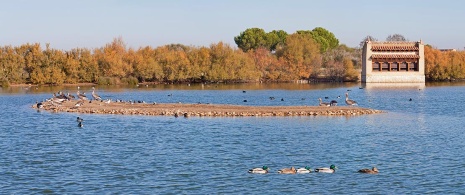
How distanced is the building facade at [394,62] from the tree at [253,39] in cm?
4711

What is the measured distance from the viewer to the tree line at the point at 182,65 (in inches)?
4464

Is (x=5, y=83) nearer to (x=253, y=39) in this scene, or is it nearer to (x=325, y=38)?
(x=253, y=39)

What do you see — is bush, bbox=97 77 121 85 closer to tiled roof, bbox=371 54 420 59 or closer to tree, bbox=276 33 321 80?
tree, bbox=276 33 321 80

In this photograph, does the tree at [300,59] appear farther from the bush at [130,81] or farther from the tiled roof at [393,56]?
the bush at [130,81]

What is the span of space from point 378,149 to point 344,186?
888 cm

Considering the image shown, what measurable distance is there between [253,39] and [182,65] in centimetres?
5016

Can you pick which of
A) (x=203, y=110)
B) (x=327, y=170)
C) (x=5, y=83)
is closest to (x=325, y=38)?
(x=5, y=83)

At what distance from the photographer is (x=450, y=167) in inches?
1102

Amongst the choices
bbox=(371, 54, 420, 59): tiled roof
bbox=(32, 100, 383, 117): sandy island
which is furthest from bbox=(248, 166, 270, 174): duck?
bbox=(371, 54, 420, 59): tiled roof

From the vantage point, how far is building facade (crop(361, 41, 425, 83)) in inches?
4823

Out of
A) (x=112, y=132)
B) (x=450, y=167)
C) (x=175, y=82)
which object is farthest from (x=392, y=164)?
(x=175, y=82)

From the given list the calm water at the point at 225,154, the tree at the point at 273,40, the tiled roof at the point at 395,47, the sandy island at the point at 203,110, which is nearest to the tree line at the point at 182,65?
the tiled roof at the point at 395,47

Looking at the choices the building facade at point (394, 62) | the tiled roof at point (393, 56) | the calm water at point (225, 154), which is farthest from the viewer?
the tiled roof at point (393, 56)

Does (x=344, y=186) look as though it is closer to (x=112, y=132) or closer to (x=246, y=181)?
(x=246, y=181)
